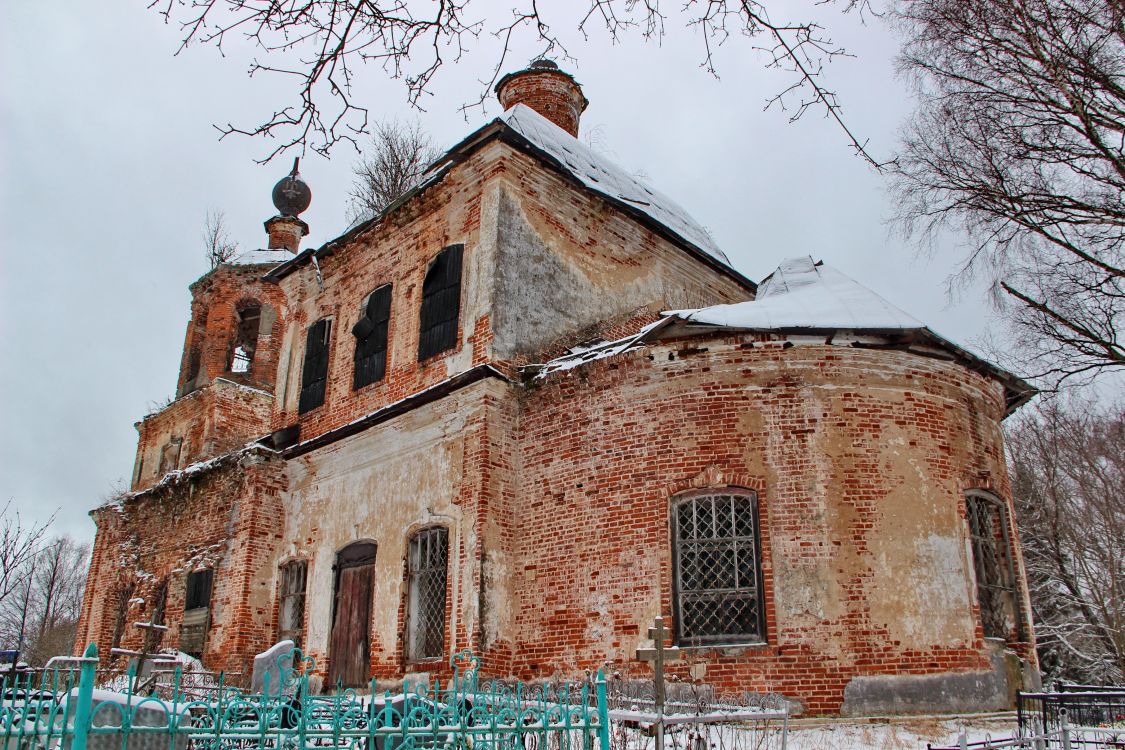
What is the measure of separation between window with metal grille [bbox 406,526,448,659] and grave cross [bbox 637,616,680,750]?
272 cm

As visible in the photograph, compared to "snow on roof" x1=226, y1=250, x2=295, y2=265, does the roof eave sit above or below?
below

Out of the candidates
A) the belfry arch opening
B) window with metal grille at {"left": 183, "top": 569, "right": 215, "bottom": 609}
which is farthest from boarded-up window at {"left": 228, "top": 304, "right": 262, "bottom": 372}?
window with metal grille at {"left": 183, "top": 569, "right": 215, "bottom": 609}

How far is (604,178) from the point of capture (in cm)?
1452

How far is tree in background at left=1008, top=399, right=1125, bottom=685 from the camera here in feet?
65.3

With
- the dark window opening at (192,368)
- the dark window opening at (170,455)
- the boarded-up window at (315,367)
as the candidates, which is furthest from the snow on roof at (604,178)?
the dark window opening at (170,455)

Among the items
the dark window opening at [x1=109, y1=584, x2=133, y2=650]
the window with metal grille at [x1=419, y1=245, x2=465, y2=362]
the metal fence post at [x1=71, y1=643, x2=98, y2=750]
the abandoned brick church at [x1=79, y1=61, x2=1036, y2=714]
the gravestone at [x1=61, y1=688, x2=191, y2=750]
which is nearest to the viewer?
the metal fence post at [x1=71, y1=643, x2=98, y2=750]

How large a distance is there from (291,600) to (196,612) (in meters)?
2.04

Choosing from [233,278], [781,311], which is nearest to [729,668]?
[781,311]

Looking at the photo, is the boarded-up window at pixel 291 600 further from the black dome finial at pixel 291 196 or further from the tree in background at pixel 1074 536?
the tree in background at pixel 1074 536

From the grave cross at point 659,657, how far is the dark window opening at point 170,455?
49.7 feet

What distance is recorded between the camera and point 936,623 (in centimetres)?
877

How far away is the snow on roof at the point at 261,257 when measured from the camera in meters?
21.1

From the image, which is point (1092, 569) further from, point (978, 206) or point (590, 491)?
point (590, 491)

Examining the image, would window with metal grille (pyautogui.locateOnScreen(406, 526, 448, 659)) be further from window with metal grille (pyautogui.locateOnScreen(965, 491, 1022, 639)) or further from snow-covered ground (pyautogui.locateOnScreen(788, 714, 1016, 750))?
window with metal grille (pyautogui.locateOnScreen(965, 491, 1022, 639))
